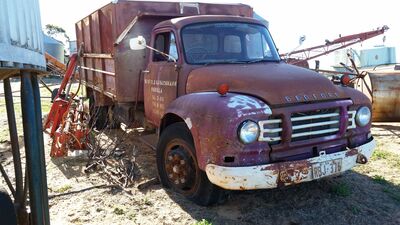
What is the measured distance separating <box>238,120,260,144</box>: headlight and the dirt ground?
908 millimetres

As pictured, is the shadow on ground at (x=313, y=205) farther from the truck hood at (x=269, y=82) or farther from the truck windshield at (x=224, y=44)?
the truck windshield at (x=224, y=44)

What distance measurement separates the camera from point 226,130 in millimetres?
3932

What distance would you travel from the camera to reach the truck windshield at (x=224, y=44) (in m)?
5.38

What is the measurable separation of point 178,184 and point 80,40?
6.24 m

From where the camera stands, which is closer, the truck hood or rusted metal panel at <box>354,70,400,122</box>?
the truck hood

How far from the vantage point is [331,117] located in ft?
14.7

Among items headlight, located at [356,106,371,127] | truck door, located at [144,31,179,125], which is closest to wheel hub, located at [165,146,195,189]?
truck door, located at [144,31,179,125]

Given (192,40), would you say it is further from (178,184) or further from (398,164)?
(398,164)

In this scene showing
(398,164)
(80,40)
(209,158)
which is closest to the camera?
(209,158)

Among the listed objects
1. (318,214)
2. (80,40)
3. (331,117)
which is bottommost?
(318,214)

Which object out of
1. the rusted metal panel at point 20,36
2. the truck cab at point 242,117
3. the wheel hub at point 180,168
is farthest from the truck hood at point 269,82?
the rusted metal panel at point 20,36

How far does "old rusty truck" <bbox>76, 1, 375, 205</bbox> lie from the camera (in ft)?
13.1

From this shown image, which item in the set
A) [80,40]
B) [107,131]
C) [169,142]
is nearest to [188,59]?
[169,142]

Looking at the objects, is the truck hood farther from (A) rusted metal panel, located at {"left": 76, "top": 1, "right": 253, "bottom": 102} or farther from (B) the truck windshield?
(A) rusted metal panel, located at {"left": 76, "top": 1, "right": 253, "bottom": 102}
